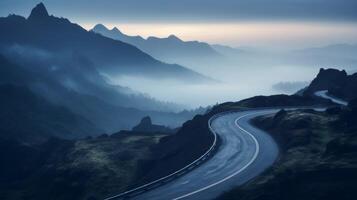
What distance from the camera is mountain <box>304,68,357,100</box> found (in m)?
154

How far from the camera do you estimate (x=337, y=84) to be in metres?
179

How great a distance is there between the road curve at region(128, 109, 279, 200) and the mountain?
65.5m

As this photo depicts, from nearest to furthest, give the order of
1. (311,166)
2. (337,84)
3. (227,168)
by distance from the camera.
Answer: (311,166)
(227,168)
(337,84)

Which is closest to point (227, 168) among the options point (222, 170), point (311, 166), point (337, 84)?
point (222, 170)

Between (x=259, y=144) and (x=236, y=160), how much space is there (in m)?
12.4

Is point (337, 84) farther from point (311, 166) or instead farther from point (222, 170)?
point (311, 166)

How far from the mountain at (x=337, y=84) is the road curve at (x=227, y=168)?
6551cm

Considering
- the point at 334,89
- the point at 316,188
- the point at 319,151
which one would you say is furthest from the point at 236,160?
the point at 334,89

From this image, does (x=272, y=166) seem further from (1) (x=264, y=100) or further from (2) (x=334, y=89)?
(2) (x=334, y=89)

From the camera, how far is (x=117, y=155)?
122 meters

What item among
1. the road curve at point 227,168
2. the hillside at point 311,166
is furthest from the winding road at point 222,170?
the hillside at point 311,166

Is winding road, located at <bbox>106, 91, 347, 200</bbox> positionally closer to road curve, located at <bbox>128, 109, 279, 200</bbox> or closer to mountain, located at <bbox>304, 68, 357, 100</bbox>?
road curve, located at <bbox>128, 109, 279, 200</bbox>

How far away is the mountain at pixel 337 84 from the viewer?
15350cm

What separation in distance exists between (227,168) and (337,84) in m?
123
